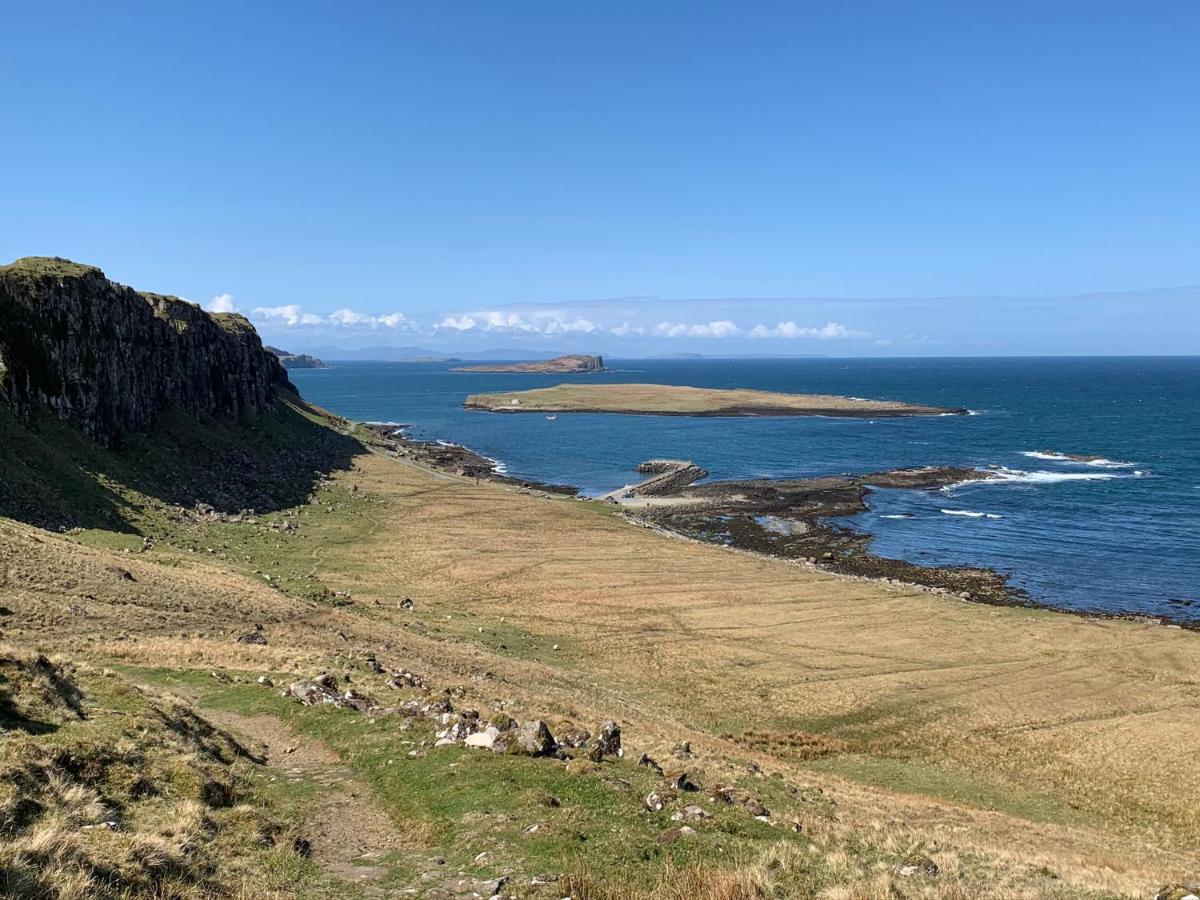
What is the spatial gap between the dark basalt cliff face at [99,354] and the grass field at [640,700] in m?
11.2

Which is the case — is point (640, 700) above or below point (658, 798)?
below

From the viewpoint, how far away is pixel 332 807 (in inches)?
693

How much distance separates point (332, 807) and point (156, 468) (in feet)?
209

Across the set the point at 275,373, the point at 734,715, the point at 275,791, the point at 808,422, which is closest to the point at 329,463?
the point at 275,373

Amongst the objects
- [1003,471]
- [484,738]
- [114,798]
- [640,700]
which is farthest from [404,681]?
[1003,471]

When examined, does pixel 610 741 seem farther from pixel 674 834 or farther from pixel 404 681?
pixel 404 681

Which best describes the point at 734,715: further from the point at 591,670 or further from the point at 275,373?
the point at 275,373

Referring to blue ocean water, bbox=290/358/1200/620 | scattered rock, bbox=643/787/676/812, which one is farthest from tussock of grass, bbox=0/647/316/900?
blue ocean water, bbox=290/358/1200/620

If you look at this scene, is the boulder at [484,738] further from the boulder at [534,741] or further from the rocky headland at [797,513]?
the rocky headland at [797,513]

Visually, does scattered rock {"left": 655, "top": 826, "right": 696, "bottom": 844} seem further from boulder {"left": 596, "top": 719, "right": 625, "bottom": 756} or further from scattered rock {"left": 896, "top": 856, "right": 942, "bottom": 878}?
boulder {"left": 596, "top": 719, "right": 625, "bottom": 756}

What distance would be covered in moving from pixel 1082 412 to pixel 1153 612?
6519 inches

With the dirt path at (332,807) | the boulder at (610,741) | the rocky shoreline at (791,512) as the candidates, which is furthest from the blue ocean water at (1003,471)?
the dirt path at (332,807)

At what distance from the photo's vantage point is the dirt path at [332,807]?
14875 mm

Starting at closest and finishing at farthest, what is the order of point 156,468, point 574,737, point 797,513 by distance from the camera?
point 574,737 < point 156,468 < point 797,513
